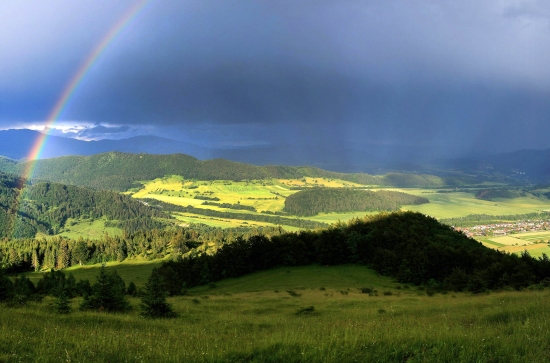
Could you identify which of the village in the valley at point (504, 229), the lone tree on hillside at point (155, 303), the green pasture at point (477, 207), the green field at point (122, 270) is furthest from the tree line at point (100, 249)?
the green pasture at point (477, 207)

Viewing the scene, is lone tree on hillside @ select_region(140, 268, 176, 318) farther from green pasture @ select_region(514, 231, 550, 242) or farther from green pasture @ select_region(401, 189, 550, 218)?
green pasture @ select_region(401, 189, 550, 218)

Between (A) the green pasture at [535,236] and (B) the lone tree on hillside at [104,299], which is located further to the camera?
(A) the green pasture at [535,236]

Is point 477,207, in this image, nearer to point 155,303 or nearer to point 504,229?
point 504,229

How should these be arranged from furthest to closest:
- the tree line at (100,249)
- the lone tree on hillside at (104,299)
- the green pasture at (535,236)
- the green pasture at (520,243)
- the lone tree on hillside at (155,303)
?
1. the tree line at (100,249)
2. the green pasture at (535,236)
3. the green pasture at (520,243)
4. the lone tree on hillside at (104,299)
5. the lone tree on hillside at (155,303)

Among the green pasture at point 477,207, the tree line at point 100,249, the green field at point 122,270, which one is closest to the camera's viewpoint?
the green field at point 122,270

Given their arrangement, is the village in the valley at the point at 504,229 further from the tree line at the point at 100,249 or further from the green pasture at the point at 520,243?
the tree line at the point at 100,249

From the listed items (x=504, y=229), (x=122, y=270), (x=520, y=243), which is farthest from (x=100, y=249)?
(x=504, y=229)

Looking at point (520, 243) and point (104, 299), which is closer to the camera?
point (104, 299)

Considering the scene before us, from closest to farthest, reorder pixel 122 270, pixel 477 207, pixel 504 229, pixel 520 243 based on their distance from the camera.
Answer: pixel 520 243, pixel 122 270, pixel 504 229, pixel 477 207

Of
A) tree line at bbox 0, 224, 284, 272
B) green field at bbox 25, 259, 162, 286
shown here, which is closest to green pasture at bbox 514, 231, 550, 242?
tree line at bbox 0, 224, 284, 272

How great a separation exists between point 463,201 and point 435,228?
14036cm

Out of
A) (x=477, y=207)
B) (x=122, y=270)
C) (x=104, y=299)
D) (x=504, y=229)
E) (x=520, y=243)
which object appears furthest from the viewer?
(x=477, y=207)

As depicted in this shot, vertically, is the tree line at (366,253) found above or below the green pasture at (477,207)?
below

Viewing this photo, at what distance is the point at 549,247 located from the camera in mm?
83938
